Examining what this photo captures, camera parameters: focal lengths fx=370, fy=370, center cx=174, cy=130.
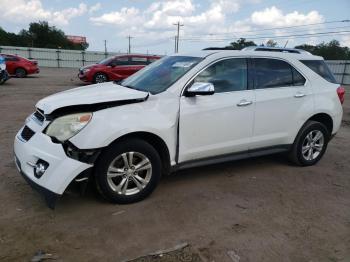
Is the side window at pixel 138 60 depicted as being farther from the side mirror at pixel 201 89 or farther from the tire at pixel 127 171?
the tire at pixel 127 171

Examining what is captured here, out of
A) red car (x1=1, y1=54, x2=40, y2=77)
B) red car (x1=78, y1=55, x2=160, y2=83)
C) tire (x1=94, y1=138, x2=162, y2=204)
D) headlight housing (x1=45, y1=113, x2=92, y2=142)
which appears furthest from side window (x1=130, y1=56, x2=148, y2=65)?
headlight housing (x1=45, y1=113, x2=92, y2=142)

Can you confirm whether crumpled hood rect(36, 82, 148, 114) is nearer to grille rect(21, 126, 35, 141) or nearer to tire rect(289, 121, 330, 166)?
grille rect(21, 126, 35, 141)

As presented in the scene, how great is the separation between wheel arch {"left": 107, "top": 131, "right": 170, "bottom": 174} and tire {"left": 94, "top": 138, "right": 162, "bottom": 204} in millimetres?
66

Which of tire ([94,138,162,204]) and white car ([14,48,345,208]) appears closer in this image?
white car ([14,48,345,208])

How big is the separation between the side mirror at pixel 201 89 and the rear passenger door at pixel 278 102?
0.91 meters

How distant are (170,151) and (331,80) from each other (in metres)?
3.14

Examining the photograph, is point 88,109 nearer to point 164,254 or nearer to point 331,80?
point 164,254

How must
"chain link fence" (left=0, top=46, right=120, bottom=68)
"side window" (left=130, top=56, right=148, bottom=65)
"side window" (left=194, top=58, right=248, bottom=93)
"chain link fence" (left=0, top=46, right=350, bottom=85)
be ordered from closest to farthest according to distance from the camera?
"side window" (left=194, top=58, right=248, bottom=93), "side window" (left=130, top=56, right=148, bottom=65), "chain link fence" (left=0, top=46, right=350, bottom=85), "chain link fence" (left=0, top=46, right=120, bottom=68)

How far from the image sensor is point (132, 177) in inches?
161

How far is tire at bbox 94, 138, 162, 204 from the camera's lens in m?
3.88

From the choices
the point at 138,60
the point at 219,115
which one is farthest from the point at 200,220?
the point at 138,60

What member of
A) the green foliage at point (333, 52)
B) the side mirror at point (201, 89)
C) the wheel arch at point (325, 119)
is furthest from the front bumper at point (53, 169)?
the green foliage at point (333, 52)

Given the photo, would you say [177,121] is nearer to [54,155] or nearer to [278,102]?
[54,155]

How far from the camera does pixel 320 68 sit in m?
5.76
